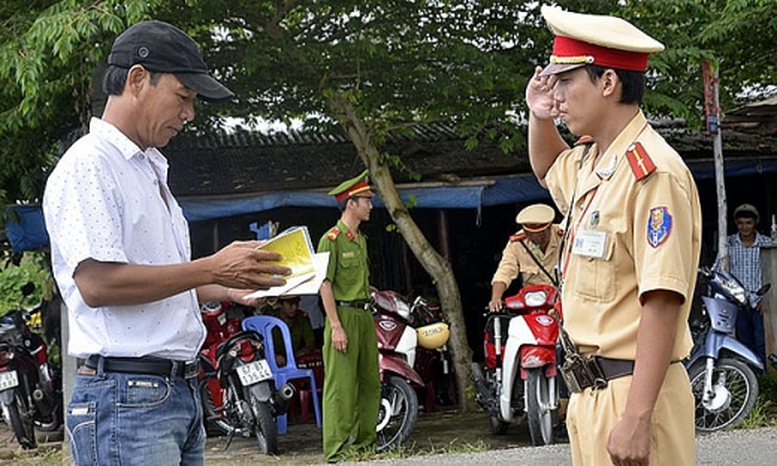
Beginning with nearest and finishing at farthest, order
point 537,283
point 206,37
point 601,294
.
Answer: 1. point 601,294
2. point 537,283
3. point 206,37

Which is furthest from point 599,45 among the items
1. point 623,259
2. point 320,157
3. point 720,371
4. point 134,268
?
point 320,157

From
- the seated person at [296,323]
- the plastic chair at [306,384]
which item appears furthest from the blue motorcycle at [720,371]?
the seated person at [296,323]

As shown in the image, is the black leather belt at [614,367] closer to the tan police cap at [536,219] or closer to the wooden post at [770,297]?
the tan police cap at [536,219]

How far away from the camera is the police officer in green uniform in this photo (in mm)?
7422

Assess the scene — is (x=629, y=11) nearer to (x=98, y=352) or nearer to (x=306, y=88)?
(x=306, y=88)

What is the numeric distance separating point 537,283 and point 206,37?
3.45 metres

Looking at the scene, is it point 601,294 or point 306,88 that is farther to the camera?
point 306,88

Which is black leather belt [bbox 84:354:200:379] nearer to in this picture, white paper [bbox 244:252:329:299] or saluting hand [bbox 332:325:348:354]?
white paper [bbox 244:252:329:299]

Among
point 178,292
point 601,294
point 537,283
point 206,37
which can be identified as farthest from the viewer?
point 206,37

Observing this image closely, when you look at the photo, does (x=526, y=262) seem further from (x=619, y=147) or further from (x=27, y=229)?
(x=619, y=147)

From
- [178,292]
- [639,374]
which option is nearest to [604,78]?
[639,374]

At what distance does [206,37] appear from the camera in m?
8.68

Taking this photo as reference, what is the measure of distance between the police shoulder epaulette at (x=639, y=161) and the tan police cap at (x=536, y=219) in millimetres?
5223

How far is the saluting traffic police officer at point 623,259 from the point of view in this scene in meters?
2.60
